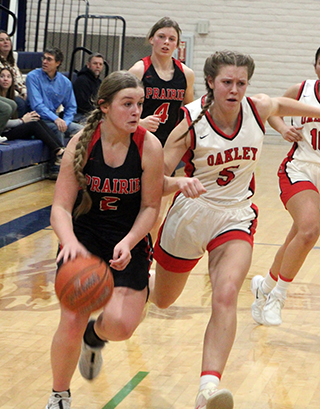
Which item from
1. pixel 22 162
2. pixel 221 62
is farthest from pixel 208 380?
pixel 22 162

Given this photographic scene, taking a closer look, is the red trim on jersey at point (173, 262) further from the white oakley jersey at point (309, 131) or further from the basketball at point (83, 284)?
the white oakley jersey at point (309, 131)

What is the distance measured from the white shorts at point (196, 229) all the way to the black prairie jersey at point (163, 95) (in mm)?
1523

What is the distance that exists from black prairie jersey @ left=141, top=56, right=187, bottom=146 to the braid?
170 centimetres

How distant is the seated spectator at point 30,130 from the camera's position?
765 cm

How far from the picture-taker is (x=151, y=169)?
2.81m

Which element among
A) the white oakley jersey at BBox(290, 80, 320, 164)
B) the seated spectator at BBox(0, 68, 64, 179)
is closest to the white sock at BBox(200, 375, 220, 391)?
the white oakley jersey at BBox(290, 80, 320, 164)

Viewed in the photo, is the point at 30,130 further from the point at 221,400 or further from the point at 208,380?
the point at 221,400

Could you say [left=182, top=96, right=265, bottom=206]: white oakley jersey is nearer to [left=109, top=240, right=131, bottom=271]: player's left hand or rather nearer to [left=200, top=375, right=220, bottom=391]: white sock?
[left=109, top=240, right=131, bottom=271]: player's left hand

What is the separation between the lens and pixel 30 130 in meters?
8.10

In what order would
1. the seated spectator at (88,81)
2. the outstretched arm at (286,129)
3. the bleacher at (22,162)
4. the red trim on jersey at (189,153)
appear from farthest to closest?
the seated spectator at (88,81) < the bleacher at (22,162) < the outstretched arm at (286,129) < the red trim on jersey at (189,153)

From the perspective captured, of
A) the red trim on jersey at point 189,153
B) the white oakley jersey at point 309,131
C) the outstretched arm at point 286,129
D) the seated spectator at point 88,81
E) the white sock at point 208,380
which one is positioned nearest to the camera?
the white sock at point 208,380

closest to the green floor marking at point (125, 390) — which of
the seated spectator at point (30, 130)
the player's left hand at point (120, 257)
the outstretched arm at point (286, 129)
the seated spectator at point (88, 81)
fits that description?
the player's left hand at point (120, 257)

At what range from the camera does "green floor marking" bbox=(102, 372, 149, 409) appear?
9.28 feet

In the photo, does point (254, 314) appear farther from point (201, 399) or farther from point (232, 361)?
point (201, 399)
